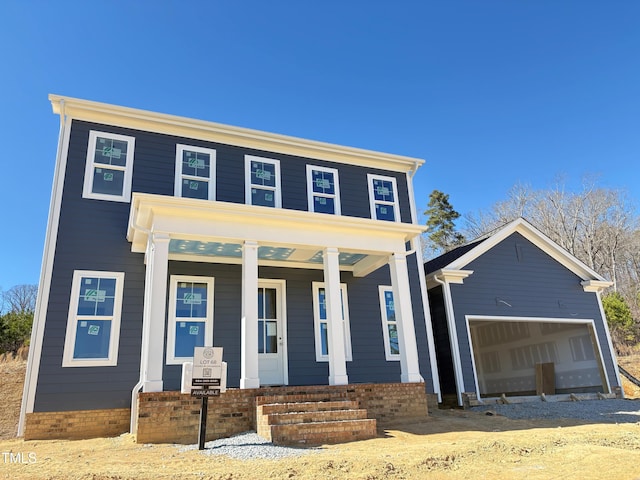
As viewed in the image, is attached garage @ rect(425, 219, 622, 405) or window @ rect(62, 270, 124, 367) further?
attached garage @ rect(425, 219, 622, 405)

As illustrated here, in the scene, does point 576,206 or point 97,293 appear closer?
point 97,293

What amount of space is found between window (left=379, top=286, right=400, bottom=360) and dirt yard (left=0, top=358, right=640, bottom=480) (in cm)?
380

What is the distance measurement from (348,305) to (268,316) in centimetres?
200

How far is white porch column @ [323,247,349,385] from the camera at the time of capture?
827 cm

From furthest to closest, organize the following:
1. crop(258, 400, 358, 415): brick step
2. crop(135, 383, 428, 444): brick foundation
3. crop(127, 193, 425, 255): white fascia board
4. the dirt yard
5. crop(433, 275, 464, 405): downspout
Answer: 1. crop(433, 275, 464, 405): downspout
2. crop(127, 193, 425, 255): white fascia board
3. crop(258, 400, 358, 415): brick step
4. crop(135, 383, 428, 444): brick foundation
5. the dirt yard

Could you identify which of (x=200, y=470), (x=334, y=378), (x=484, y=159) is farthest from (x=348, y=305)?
(x=484, y=159)

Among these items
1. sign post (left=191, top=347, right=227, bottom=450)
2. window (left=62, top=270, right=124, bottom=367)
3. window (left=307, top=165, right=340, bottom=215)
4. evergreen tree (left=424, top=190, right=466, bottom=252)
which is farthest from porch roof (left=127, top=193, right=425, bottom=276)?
evergreen tree (left=424, top=190, right=466, bottom=252)

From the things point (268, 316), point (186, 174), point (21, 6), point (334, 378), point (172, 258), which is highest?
point (21, 6)

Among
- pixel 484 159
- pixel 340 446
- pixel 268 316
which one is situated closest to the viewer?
pixel 340 446

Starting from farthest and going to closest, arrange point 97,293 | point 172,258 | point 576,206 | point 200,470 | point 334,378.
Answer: point 576,206 → point 172,258 → point 97,293 → point 334,378 → point 200,470

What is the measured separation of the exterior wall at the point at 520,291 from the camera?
12.2m

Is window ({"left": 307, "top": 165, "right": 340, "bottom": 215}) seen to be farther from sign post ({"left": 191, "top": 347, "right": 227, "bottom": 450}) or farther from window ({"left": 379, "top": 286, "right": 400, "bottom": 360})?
sign post ({"left": 191, "top": 347, "right": 227, "bottom": 450})

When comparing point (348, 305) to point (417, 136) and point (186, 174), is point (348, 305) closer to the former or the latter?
point (186, 174)

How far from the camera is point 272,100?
1359 centimetres
